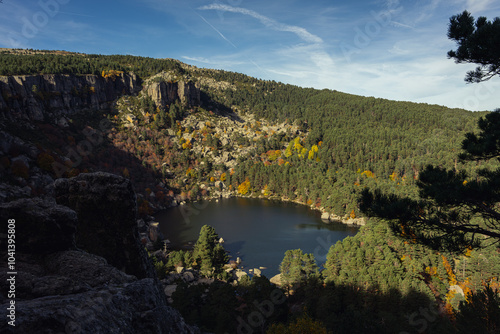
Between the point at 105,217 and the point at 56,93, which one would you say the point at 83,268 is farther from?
the point at 56,93

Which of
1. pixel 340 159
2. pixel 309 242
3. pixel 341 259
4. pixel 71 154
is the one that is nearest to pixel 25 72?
pixel 71 154

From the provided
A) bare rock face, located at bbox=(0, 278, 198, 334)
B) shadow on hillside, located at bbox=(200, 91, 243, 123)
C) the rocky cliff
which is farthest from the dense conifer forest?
the rocky cliff

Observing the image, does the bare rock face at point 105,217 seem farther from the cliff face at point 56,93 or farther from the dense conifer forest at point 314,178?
the cliff face at point 56,93

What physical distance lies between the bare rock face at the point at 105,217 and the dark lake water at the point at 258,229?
36.5 meters

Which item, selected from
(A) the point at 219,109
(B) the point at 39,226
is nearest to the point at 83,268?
(B) the point at 39,226

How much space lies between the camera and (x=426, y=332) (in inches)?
854

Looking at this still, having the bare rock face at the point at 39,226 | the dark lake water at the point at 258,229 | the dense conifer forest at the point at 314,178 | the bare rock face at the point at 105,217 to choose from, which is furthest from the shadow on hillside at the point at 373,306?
the bare rock face at the point at 39,226

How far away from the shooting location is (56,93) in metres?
96.5

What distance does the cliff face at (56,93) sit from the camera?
68.0m

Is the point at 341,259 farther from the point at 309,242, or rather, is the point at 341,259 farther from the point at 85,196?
the point at 85,196

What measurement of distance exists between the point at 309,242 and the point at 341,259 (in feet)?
78.1

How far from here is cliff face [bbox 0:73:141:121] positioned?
68.0 metres

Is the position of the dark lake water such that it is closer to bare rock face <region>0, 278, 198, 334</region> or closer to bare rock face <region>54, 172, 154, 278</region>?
bare rock face <region>54, 172, 154, 278</region>

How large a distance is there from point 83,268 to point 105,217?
148 inches
